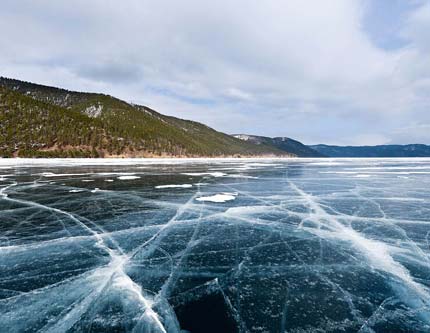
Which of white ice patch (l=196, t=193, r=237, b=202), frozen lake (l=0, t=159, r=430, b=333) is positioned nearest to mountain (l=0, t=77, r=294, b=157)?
white ice patch (l=196, t=193, r=237, b=202)

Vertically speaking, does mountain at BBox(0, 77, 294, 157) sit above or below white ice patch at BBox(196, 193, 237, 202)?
above

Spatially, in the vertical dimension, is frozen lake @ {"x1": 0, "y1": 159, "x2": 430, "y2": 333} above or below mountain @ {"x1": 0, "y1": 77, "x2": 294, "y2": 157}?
below

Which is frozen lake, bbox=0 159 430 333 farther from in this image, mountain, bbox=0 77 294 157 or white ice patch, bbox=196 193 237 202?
mountain, bbox=0 77 294 157

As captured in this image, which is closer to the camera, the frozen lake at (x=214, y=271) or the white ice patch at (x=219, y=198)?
the frozen lake at (x=214, y=271)

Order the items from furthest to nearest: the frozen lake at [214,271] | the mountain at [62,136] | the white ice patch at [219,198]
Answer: the mountain at [62,136] < the white ice patch at [219,198] < the frozen lake at [214,271]

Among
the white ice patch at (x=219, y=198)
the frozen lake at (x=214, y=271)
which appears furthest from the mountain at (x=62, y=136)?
the frozen lake at (x=214, y=271)

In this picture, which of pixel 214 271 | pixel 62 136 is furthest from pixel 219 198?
pixel 62 136

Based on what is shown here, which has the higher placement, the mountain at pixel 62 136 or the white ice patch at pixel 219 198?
the mountain at pixel 62 136

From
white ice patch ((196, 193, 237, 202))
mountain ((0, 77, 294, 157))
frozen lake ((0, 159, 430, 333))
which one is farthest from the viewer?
mountain ((0, 77, 294, 157))

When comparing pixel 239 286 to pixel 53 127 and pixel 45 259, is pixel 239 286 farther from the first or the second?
pixel 53 127

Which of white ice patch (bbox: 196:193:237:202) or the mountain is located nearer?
white ice patch (bbox: 196:193:237:202)

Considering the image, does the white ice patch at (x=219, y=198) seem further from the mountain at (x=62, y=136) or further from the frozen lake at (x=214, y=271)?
the mountain at (x=62, y=136)

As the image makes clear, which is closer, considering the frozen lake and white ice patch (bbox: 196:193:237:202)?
the frozen lake

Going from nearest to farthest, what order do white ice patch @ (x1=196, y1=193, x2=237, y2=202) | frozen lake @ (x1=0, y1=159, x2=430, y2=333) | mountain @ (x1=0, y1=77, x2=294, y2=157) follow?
frozen lake @ (x1=0, y1=159, x2=430, y2=333) < white ice patch @ (x1=196, y1=193, x2=237, y2=202) < mountain @ (x1=0, y1=77, x2=294, y2=157)
